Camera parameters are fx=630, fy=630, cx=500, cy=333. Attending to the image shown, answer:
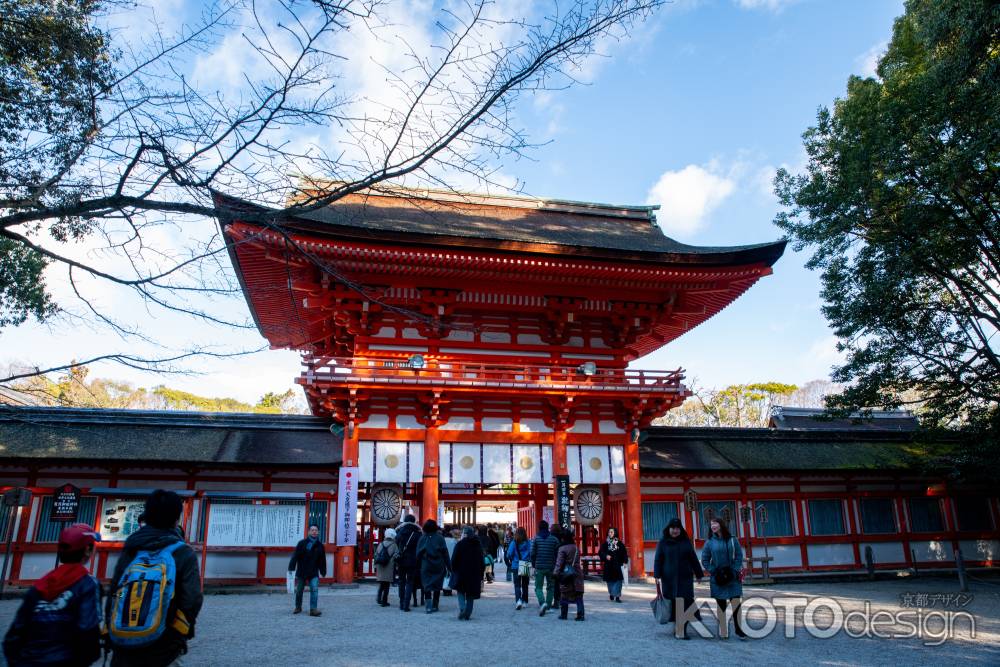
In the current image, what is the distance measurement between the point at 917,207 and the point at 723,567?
1011cm

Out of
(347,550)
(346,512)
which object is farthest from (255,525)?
(347,550)

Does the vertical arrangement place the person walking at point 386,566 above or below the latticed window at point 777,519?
below

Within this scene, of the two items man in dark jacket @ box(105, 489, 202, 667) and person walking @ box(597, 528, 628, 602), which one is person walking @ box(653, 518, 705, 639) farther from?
man in dark jacket @ box(105, 489, 202, 667)

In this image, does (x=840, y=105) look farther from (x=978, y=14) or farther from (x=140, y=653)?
(x=140, y=653)

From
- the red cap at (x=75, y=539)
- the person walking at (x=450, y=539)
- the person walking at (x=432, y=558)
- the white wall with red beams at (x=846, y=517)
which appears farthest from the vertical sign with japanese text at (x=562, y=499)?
the red cap at (x=75, y=539)

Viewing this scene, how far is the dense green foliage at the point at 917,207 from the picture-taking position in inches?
480

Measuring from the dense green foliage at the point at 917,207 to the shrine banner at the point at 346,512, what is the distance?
12527mm

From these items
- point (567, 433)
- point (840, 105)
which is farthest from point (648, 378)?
point (840, 105)

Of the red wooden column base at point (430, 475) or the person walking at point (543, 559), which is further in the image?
the red wooden column base at point (430, 475)

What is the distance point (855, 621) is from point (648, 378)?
292 inches

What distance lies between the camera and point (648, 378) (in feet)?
52.3

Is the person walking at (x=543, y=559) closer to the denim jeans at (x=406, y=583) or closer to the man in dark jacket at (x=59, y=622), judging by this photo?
the denim jeans at (x=406, y=583)

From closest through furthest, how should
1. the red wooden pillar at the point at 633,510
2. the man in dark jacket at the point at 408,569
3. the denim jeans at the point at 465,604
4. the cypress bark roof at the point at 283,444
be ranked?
1. the denim jeans at the point at 465,604
2. the man in dark jacket at the point at 408,569
3. the cypress bark roof at the point at 283,444
4. the red wooden pillar at the point at 633,510

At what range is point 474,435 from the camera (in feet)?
51.2
